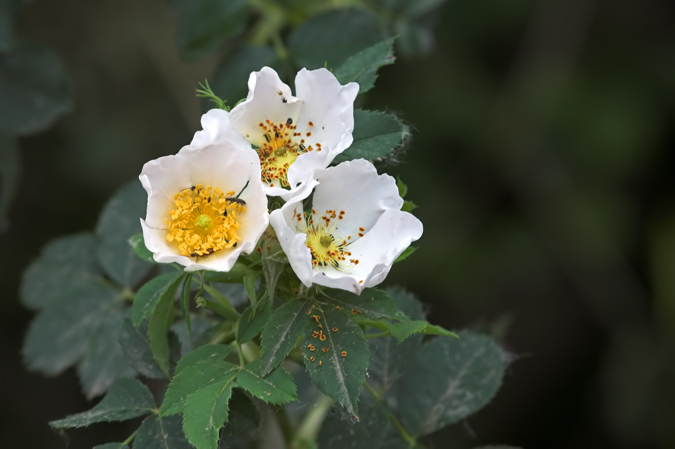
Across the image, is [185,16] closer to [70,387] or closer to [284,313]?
[284,313]

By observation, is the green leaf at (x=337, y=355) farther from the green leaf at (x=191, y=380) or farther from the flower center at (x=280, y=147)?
the flower center at (x=280, y=147)

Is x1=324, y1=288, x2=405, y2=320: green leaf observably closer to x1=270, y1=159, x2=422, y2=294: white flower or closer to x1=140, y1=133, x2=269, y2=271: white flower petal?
x1=270, y1=159, x2=422, y2=294: white flower

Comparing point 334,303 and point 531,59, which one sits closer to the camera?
point 334,303

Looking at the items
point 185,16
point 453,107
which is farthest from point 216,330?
point 453,107

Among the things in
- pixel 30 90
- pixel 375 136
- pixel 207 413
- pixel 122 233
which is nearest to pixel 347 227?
pixel 375 136

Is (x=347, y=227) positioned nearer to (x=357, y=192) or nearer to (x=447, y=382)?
(x=357, y=192)
